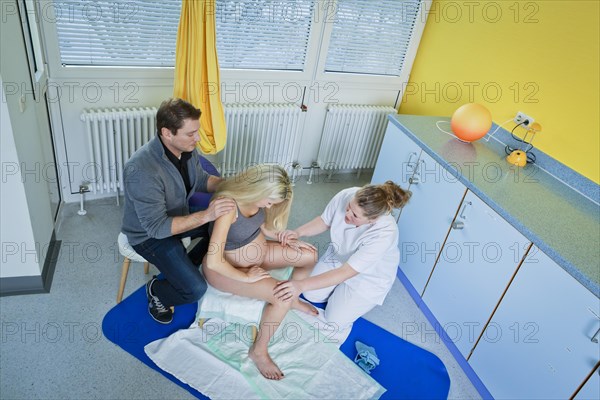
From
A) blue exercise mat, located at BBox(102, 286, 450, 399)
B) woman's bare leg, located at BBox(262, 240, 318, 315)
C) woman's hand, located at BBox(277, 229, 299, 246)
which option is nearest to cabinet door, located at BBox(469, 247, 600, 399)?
blue exercise mat, located at BBox(102, 286, 450, 399)

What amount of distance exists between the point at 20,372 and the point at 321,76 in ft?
8.04

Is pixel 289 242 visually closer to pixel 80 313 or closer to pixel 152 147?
pixel 152 147

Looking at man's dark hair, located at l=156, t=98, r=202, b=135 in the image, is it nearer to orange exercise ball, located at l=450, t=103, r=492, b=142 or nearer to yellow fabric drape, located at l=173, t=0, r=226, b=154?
yellow fabric drape, located at l=173, t=0, r=226, b=154

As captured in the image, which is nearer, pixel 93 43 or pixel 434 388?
pixel 434 388

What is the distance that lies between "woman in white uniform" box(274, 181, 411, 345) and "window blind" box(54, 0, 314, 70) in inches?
51.1

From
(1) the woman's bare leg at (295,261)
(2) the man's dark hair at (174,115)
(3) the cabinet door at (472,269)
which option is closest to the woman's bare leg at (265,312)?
(1) the woman's bare leg at (295,261)

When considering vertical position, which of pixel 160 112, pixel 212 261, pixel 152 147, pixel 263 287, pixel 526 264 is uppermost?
pixel 160 112

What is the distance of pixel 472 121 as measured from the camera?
7.97 ft

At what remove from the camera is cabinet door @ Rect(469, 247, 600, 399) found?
5.26ft

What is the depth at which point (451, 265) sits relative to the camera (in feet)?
7.31

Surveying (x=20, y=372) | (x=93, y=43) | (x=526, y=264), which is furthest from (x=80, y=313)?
(x=526, y=264)

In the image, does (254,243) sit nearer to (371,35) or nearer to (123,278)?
(123,278)

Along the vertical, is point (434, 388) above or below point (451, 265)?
below

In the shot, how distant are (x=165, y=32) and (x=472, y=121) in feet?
6.09
